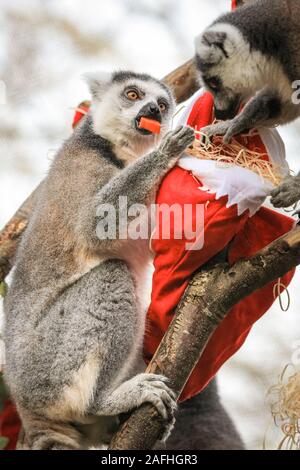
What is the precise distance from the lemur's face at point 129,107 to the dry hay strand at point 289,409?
1.37 metres

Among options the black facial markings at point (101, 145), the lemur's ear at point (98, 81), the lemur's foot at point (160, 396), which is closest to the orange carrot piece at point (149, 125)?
the black facial markings at point (101, 145)

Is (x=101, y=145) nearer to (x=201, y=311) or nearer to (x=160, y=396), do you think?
(x=201, y=311)

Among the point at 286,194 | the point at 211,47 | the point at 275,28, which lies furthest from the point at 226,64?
the point at 286,194

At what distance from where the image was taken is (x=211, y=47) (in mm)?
3543

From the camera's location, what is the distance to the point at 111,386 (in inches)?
108

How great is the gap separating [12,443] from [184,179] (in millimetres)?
1827

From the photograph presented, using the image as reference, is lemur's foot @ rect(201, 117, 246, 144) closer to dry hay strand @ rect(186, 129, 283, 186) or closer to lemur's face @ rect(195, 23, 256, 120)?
dry hay strand @ rect(186, 129, 283, 186)

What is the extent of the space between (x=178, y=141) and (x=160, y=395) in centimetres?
107

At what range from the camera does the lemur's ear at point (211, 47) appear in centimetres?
352

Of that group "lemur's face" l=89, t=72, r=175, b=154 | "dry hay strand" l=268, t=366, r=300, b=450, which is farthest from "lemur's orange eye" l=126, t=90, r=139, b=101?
"dry hay strand" l=268, t=366, r=300, b=450

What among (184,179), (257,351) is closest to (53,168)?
(184,179)

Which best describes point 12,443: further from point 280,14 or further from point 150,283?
point 280,14

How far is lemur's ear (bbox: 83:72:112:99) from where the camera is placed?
142 inches

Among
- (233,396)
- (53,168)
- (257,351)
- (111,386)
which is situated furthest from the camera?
(257,351)
